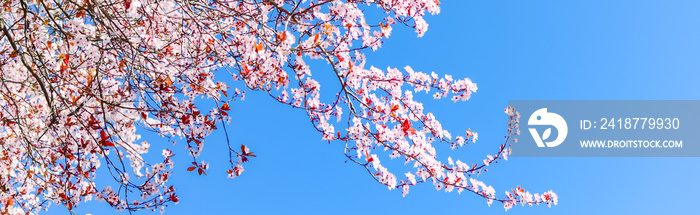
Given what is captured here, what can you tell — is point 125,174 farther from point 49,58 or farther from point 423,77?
point 423,77

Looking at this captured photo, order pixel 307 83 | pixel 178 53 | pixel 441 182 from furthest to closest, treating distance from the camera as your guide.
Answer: pixel 178 53, pixel 441 182, pixel 307 83

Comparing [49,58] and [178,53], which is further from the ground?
[178,53]

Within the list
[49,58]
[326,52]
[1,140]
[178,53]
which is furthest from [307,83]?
[1,140]

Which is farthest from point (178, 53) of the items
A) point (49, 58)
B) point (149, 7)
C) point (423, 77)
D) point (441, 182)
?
point (441, 182)

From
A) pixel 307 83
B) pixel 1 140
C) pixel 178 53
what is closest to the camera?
pixel 307 83

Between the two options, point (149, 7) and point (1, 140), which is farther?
point (1, 140)

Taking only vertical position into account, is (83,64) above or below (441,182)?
above

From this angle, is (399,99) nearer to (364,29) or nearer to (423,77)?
(423,77)

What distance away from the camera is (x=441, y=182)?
16.1 ft

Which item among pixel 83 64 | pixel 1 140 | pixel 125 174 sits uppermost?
pixel 1 140

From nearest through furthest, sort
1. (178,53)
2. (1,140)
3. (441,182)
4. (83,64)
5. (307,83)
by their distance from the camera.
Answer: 1. (83,64)
2. (307,83)
3. (441,182)
4. (178,53)
5. (1,140)

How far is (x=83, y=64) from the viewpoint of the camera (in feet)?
13.7

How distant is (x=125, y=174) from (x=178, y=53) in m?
1.74

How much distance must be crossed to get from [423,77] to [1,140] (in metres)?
5.12
